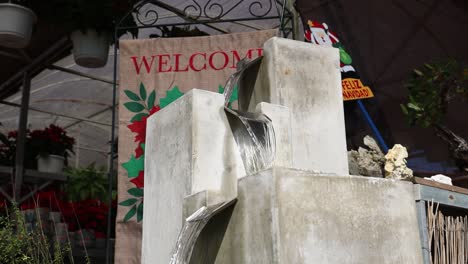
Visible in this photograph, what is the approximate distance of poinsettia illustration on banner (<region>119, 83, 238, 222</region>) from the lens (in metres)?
3.80

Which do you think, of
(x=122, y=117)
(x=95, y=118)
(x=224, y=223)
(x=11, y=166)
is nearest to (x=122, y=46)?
(x=122, y=117)

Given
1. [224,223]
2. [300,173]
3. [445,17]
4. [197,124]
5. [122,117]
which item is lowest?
[224,223]

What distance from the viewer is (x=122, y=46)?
4.02 meters

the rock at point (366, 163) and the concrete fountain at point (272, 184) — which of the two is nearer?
the concrete fountain at point (272, 184)

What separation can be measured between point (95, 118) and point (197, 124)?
7905 millimetres

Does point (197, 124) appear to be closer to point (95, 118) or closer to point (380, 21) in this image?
point (380, 21)

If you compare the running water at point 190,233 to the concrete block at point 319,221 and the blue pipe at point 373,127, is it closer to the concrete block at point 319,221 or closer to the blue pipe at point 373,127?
the concrete block at point 319,221

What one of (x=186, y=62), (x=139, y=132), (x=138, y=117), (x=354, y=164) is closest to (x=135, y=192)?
(x=139, y=132)

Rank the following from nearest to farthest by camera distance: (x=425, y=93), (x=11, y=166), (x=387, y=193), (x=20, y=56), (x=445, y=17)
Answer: (x=387, y=193) → (x=425, y=93) → (x=445, y=17) → (x=20, y=56) → (x=11, y=166)

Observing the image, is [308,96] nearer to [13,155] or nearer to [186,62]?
[186,62]

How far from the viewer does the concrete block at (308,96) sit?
2262mm

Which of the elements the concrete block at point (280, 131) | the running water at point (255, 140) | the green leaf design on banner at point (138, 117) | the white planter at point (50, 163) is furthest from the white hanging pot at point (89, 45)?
the concrete block at point (280, 131)

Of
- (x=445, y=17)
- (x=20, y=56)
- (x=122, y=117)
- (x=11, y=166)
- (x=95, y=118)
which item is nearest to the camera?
(x=122, y=117)

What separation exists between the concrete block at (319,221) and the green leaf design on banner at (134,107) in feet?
6.52
